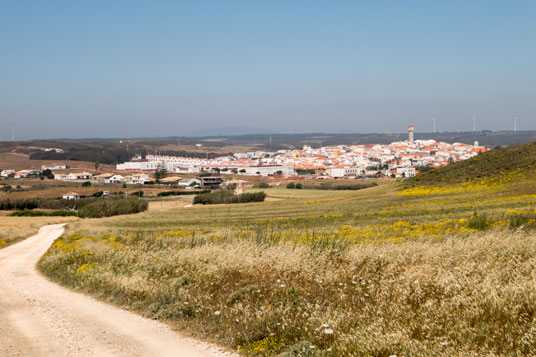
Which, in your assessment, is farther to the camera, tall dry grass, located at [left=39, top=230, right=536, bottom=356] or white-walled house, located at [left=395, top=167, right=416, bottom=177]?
white-walled house, located at [left=395, top=167, right=416, bottom=177]

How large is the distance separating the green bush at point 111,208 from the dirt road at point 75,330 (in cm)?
5320

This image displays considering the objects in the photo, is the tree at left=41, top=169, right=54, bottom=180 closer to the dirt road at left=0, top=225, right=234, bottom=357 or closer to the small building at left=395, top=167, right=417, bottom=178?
the small building at left=395, top=167, right=417, bottom=178

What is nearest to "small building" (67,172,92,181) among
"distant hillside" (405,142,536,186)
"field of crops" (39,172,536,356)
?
"distant hillside" (405,142,536,186)

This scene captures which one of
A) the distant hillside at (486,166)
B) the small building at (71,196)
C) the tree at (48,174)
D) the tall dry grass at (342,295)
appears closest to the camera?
the tall dry grass at (342,295)

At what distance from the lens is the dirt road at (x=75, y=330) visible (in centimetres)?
845

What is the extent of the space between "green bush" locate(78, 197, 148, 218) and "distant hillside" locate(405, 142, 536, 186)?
34.0 metres

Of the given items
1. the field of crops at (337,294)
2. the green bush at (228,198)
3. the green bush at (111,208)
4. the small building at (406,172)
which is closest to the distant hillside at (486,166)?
the green bush at (228,198)

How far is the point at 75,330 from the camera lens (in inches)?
381

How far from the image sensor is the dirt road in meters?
8.45

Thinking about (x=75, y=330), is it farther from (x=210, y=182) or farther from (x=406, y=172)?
(x=406, y=172)

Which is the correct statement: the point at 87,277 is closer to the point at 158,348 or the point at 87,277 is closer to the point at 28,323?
the point at 28,323

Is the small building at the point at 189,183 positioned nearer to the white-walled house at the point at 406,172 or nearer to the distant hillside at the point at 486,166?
the white-walled house at the point at 406,172

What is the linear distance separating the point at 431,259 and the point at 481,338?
4382 millimetres

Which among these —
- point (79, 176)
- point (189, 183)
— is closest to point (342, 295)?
point (189, 183)
